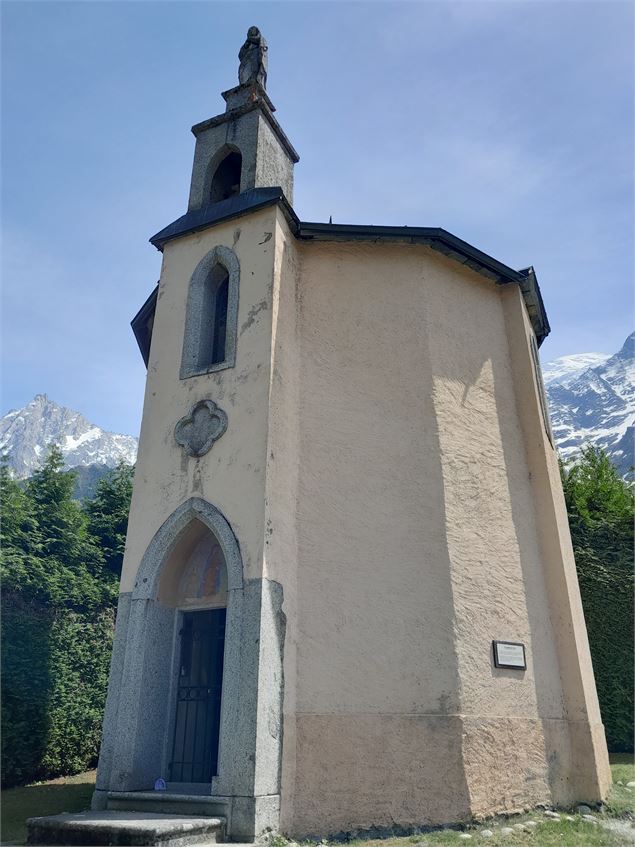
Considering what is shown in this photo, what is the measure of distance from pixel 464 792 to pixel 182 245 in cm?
889

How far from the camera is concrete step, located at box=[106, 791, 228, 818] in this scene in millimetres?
6363

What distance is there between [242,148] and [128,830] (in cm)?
1028

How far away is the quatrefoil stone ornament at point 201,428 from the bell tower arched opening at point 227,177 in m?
4.75

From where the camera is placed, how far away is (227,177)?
469 inches

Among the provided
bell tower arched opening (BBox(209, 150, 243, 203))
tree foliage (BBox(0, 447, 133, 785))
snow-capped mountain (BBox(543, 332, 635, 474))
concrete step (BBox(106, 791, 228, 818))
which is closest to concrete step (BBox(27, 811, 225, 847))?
concrete step (BBox(106, 791, 228, 818))

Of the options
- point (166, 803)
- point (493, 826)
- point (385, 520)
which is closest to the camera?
point (166, 803)

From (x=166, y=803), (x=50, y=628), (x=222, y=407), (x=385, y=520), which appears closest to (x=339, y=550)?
(x=385, y=520)

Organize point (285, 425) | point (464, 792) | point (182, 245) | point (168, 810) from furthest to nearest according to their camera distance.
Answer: point (182, 245) → point (285, 425) → point (464, 792) → point (168, 810)

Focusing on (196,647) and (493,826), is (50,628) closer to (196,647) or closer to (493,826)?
(196,647)

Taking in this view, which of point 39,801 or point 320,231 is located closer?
point 39,801

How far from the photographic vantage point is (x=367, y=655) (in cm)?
A: 781

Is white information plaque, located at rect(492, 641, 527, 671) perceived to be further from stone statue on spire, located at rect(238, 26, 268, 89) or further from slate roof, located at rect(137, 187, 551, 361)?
stone statue on spire, located at rect(238, 26, 268, 89)

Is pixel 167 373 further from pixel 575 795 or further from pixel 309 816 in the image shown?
pixel 575 795

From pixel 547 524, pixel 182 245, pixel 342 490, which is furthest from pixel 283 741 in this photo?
pixel 182 245
